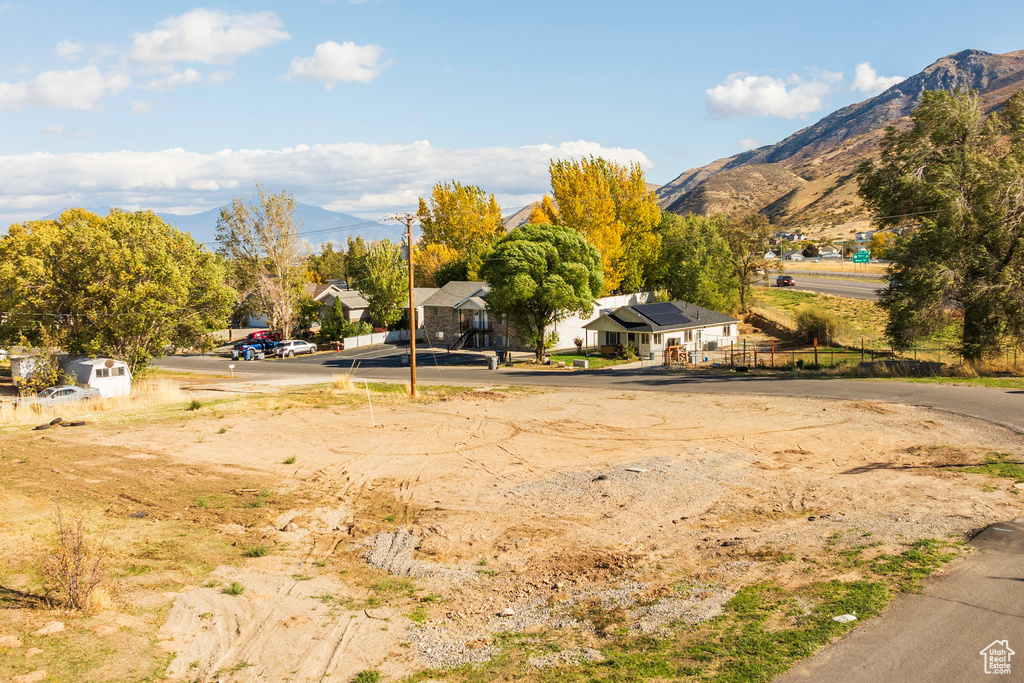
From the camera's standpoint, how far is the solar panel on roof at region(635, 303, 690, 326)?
182 ft

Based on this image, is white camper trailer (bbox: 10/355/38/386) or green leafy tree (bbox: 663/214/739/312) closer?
white camper trailer (bbox: 10/355/38/386)

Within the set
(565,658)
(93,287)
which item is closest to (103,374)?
(93,287)

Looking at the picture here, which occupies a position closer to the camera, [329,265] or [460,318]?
[460,318]

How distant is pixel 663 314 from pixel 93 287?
42.8m

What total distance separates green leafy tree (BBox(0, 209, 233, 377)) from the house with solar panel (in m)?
34.3

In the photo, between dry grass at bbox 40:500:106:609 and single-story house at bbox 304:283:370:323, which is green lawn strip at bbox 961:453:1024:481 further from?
single-story house at bbox 304:283:370:323

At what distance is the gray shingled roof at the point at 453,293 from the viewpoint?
67312 millimetres

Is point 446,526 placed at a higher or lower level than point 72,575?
lower

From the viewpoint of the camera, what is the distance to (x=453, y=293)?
226ft

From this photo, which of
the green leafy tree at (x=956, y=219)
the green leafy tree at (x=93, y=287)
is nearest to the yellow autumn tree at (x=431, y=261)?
the green leafy tree at (x=93, y=287)

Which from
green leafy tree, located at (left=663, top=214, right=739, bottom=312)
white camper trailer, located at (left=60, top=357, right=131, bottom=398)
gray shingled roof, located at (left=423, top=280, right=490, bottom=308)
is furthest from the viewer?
gray shingled roof, located at (left=423, top=280, right=490, bottom=308)

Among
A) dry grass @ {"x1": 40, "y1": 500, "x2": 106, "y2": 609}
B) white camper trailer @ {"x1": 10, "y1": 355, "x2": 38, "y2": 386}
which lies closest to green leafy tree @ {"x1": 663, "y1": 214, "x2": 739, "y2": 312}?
white camper trailer @ {"x1": 10, "y1": 355, "x2": 38, "y2": 386}

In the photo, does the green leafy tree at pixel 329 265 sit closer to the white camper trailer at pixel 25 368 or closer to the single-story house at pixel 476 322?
the single-story house at pixel 476 322

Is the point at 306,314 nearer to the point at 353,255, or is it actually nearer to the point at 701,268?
the point at 353,255
